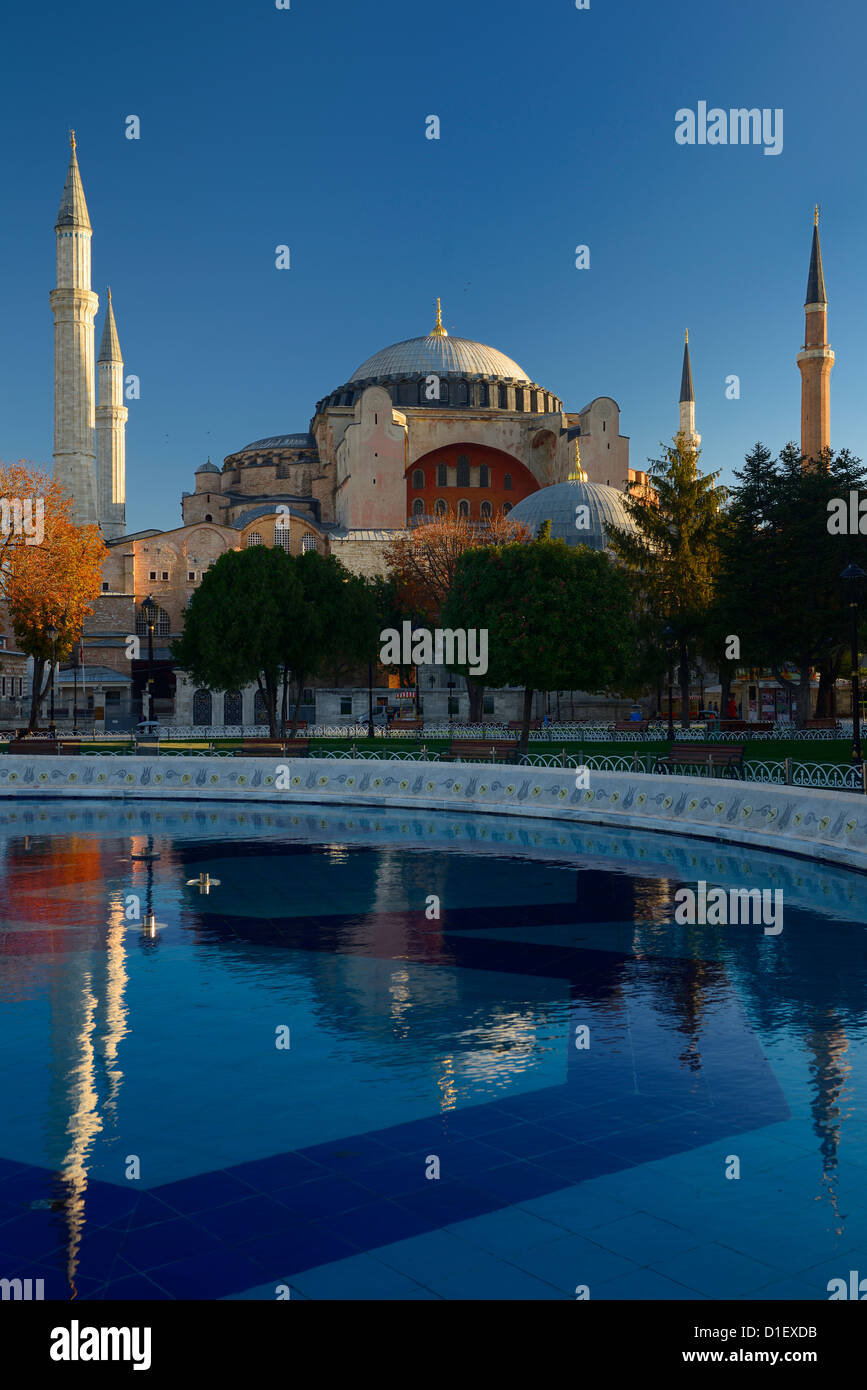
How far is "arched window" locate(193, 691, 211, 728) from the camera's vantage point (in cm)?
5119

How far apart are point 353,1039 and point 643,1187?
9.54 feet

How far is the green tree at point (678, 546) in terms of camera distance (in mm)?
42844

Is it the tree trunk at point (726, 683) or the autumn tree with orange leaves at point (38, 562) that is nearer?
the autumn tree with orange leaves at point (38, 562)

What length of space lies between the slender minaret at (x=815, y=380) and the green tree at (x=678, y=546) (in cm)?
1047

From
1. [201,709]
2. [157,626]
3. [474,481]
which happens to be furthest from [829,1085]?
[474,481]

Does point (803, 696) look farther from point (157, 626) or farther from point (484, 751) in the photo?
point (157, 626)

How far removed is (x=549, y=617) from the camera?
32750 millimetres

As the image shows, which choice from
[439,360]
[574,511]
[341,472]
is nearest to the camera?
[574,511]

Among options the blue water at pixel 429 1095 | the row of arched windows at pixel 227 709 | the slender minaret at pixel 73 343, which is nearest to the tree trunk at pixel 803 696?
the row of arched windows at pixel 227 709

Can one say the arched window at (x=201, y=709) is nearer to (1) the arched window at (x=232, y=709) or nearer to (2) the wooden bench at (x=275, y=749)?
(1) the arched window at (x=232, y=709)

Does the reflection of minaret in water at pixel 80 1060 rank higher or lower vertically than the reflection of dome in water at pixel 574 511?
lower

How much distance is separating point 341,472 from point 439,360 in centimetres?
1239

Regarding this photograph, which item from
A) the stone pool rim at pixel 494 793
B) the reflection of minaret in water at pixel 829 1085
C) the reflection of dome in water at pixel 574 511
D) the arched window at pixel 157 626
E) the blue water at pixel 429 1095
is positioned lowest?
the blue water at pixel 429 1095
